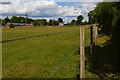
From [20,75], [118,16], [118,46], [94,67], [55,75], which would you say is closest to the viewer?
[118,16]

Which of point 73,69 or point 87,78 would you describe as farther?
point 73,69

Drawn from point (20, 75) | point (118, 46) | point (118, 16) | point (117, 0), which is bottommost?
point (20, 75)

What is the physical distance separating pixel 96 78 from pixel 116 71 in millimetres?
919

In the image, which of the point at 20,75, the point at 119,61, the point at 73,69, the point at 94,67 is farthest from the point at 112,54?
the point at 20,75

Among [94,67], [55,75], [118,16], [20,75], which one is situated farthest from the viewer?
[94,67]

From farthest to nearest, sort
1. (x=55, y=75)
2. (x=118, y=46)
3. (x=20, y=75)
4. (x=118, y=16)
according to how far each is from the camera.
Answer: (x=118, y=46) < (x=20, y=75) < (x=55, y=75) < (x=118, y=16)

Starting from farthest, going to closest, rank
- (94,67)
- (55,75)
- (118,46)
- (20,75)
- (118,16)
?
(118,46), (94,67), (20,75), (55,75), (118,16)

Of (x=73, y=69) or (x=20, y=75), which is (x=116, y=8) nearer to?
(x=73, y=69)

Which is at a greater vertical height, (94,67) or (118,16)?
(118,16)

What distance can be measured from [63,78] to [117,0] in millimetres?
2675

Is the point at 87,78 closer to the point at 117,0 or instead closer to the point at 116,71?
the point at 116,71

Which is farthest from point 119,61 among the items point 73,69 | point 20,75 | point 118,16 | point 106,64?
point 20,75

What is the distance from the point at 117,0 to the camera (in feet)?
16.4

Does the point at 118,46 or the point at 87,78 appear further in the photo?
the point at 118,46
